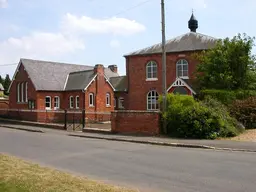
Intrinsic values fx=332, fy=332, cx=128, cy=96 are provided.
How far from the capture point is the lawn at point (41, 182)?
6.82 meters

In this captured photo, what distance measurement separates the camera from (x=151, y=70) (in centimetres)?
3828

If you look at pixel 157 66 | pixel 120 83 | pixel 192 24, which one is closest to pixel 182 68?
pixel 157 66

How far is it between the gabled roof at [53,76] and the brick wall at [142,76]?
16.1ft

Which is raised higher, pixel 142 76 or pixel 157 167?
pixel 142 76

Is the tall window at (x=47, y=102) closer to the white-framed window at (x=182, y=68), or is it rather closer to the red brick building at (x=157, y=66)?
the red brick building at (x=157, y=66)

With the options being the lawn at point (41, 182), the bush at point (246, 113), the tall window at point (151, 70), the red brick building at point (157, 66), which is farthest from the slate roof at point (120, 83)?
the lawn at point (41, 182)

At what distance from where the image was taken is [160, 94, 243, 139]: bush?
60.6 feet

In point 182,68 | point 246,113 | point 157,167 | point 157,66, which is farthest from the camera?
point 157,66

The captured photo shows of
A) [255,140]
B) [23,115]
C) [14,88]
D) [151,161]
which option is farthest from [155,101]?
[151,161]

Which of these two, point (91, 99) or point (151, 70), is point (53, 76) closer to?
point (91, 99)

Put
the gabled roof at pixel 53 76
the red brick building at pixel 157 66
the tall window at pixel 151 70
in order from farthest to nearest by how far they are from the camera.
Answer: the gabled roof at pixel 53 76 → the tall window at pixel 151 70 → the red brick building at pixel 157 66

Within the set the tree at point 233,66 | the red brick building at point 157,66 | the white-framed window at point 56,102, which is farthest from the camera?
the white-framed window at point 56,102

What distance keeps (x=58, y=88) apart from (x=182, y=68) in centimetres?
1493

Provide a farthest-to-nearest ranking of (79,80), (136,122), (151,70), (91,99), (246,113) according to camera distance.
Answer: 1. (79,80)
2. (91,99)
3. (151,70)
4. (246,113)
5. (136,122)
